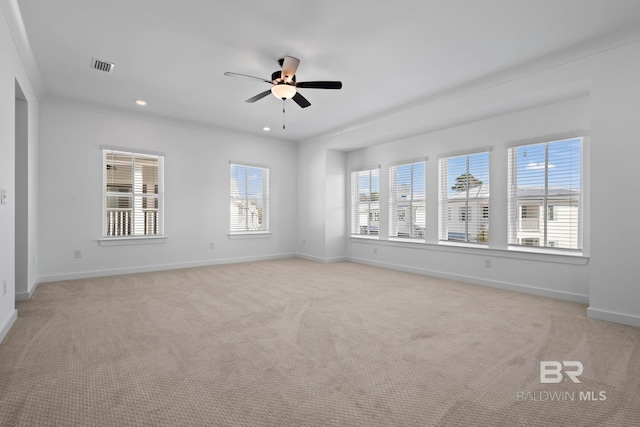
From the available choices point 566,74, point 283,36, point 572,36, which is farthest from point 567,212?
point 283,36

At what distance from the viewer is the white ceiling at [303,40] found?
9.39 ft

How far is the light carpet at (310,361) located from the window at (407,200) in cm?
204

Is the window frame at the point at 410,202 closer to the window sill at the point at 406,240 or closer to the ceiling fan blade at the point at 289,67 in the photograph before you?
the window sill at the point at 406,240

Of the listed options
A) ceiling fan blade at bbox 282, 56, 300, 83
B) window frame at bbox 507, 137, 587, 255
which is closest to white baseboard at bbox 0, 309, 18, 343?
ceiling fan blade at bbox 282, 56, 300, 83

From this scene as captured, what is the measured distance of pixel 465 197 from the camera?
5.36 meters

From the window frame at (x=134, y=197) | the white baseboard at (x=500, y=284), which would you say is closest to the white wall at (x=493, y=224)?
the white baseboard at (x=500, y=284)

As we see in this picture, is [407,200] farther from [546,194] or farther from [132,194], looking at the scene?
[132,194]

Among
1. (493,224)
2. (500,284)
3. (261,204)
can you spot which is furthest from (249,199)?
(500,284)

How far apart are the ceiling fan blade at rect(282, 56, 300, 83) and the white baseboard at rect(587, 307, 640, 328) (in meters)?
4.20

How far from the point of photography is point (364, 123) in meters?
6.19

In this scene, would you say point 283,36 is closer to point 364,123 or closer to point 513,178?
point 364,123

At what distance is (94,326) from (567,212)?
5793 millimetres

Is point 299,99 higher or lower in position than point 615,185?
higher

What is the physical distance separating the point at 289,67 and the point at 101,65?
241 cm
